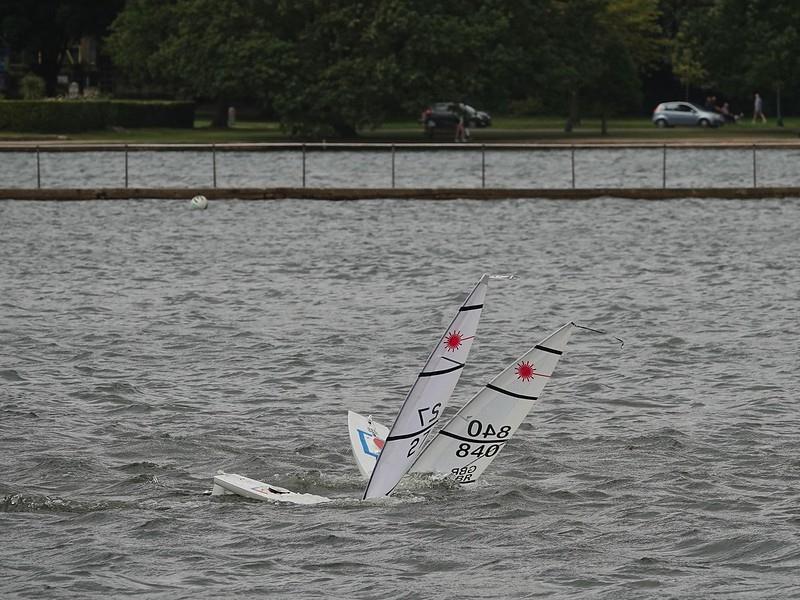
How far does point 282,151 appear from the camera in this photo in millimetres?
73125

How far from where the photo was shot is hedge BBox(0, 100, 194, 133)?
7669 cm

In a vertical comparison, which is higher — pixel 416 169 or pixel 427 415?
pixel 416 169

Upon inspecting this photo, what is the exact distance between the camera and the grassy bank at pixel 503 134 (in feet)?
249

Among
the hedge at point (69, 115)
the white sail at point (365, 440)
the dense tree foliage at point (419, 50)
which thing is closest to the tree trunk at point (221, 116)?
the dense tree foliage at point (419, 50)

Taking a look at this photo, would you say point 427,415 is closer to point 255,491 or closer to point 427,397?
point 427,397

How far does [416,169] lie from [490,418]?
4751 centimetres

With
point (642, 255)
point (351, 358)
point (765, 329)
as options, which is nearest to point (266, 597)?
point (351, 358)

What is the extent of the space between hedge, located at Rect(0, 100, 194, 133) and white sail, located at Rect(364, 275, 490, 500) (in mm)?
64745

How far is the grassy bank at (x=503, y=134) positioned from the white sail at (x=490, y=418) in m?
60.4

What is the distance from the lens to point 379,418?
18.2m

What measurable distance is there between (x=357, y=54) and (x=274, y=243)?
4317 cm

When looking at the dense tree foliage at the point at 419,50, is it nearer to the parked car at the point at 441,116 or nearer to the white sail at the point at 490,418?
the parked car at the point at 441,116

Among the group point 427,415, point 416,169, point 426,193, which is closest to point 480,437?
point 427,415

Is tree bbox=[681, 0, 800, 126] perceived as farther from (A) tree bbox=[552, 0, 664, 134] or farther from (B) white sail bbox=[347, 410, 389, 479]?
(B) white sail bbox=[347, 410, 389, 479]
